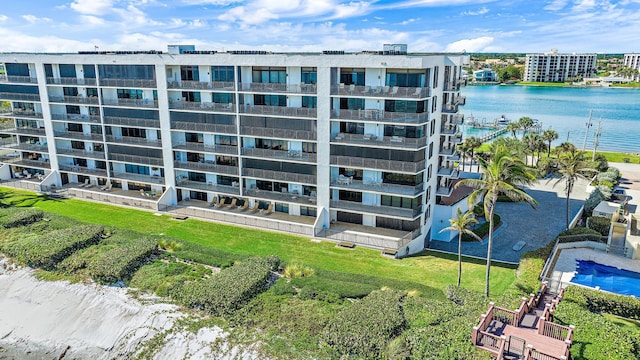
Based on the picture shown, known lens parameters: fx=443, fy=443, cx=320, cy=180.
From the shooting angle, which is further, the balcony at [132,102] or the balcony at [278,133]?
the balcony at [132,102]

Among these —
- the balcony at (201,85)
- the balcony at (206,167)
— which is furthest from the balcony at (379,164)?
the balcony at (201,85)

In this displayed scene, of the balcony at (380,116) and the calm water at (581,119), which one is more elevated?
the balcony at (380,116)

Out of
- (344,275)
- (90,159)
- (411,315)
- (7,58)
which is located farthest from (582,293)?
(7,58)

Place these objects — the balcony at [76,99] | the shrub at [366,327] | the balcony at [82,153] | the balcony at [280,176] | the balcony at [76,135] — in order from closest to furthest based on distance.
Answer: the shrub at [366,327]
the balcony at [280,176]
the balcony at [76,99]
the balcony at [76,135]
the balcony at [82,153]

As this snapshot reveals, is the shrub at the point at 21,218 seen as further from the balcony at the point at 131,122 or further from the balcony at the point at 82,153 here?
the balcony at the point at 131,122

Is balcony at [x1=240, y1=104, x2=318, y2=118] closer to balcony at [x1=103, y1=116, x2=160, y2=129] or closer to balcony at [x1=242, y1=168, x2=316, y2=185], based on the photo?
balcony at [x1=242, y1=168, x2=316, y2=185]

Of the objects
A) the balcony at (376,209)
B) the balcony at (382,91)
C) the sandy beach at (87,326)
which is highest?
the balcony at (382,91)

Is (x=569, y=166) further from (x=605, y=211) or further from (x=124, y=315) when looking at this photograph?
(x=124, y=315)

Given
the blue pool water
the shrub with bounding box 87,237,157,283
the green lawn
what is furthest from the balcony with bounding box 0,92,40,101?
the blue pool water
